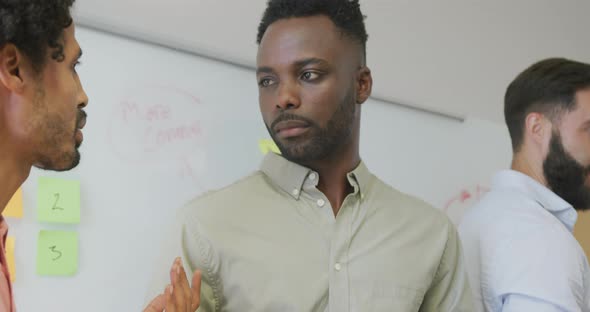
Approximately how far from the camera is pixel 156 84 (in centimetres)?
132

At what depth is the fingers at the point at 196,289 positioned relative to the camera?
92cm

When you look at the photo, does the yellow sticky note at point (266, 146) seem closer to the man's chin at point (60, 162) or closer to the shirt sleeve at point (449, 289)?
the shirt sleeve at point (449, 289)

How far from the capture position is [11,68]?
2.60ft

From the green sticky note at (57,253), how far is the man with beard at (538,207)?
802mm

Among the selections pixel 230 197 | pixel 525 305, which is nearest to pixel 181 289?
pixel 230 197

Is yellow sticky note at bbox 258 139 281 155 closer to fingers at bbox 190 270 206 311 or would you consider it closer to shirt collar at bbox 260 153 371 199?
shirt collar at bbox 260 153 371 199

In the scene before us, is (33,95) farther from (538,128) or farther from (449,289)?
(538,128)

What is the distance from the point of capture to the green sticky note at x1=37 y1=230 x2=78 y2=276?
116 cm

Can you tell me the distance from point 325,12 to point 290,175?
0.31 meters

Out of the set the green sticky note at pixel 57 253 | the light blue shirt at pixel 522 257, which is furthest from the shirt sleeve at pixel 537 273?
the green sticky note at pixel 57 253

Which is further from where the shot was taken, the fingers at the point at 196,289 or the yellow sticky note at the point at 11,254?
the yellow sticky note at the point at 11,254

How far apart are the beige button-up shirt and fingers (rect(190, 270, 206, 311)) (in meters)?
0.08

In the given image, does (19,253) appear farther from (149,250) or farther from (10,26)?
(10,26)

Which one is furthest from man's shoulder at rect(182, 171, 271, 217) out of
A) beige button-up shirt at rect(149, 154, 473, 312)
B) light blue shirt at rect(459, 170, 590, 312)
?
light blue shirt at rect(459, 170, 590, 312)
